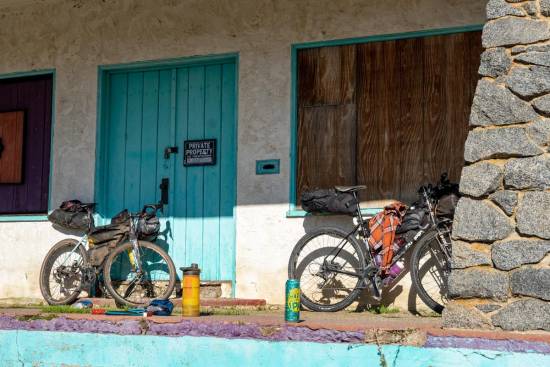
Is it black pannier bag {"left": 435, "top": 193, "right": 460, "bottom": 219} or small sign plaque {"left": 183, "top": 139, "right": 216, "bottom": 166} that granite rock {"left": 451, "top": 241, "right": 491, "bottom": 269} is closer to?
black pannier bag {"left": 435, "top": 193, "right": 460, "bottom": 219}

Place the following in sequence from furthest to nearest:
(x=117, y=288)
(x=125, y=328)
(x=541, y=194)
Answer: (x=117, y=288) → (x=125, y=328) → (x=541, y=194)

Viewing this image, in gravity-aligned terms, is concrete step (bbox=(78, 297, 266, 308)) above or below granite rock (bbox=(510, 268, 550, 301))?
below

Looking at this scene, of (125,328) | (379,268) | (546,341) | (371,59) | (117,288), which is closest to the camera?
(546,341)

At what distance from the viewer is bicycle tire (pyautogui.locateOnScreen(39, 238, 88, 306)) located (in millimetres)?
8625

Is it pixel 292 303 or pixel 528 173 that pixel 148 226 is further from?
pixel 528 173

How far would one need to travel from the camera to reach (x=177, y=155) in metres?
8.84

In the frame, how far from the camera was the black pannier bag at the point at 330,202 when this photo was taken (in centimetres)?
769

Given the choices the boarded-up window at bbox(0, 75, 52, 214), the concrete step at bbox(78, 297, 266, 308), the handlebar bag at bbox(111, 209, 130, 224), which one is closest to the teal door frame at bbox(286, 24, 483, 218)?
the concrete step at bbox(78, 297, 266, 308)

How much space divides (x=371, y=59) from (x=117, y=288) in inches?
146

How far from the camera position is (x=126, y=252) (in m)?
8.82

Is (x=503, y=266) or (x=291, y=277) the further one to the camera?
(x=291, y=277)

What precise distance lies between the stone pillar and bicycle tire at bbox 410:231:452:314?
1.79 metres

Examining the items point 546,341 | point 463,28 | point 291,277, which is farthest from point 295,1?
point 546,341

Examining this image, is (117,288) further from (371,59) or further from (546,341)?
(546,341)
